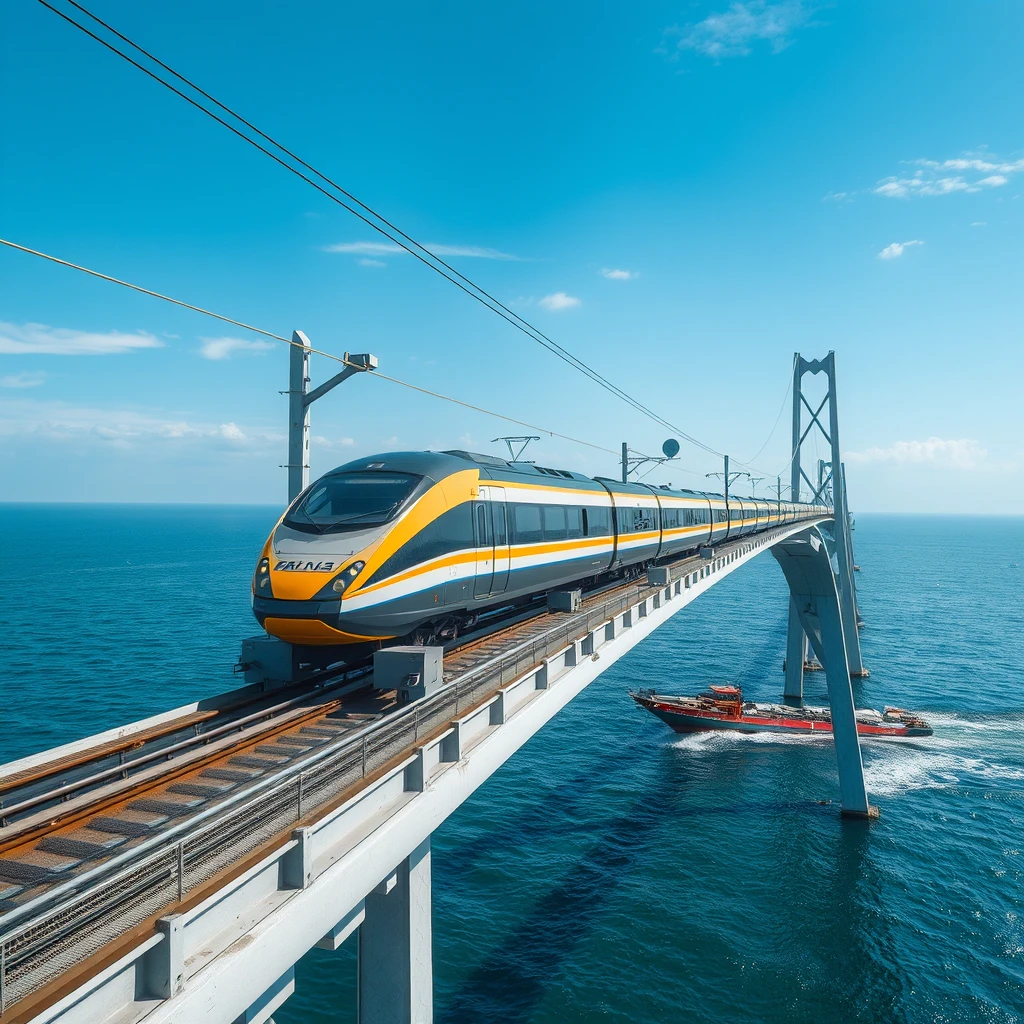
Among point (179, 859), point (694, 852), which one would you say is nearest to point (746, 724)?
point (694, 852)

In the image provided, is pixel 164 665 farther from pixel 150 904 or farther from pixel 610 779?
pixel 150 904

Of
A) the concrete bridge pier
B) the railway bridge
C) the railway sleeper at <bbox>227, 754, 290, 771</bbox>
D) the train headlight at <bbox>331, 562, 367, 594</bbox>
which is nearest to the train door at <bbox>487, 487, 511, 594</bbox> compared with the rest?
the railway bridge

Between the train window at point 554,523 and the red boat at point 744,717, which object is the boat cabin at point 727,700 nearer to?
the red boat at point 744,717

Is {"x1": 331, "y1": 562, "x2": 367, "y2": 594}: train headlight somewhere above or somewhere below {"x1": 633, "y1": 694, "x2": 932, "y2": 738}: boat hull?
above

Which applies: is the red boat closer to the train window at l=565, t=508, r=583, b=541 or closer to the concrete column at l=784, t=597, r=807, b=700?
the concrete column at l=784, t=597, r=807, b=700

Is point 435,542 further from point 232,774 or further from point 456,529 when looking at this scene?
point 232,774

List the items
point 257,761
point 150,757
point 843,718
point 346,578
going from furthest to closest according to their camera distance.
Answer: point 843,718
point 346,578
point 257,761
point 150,757

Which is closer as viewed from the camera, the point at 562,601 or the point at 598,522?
the point at 562,601
